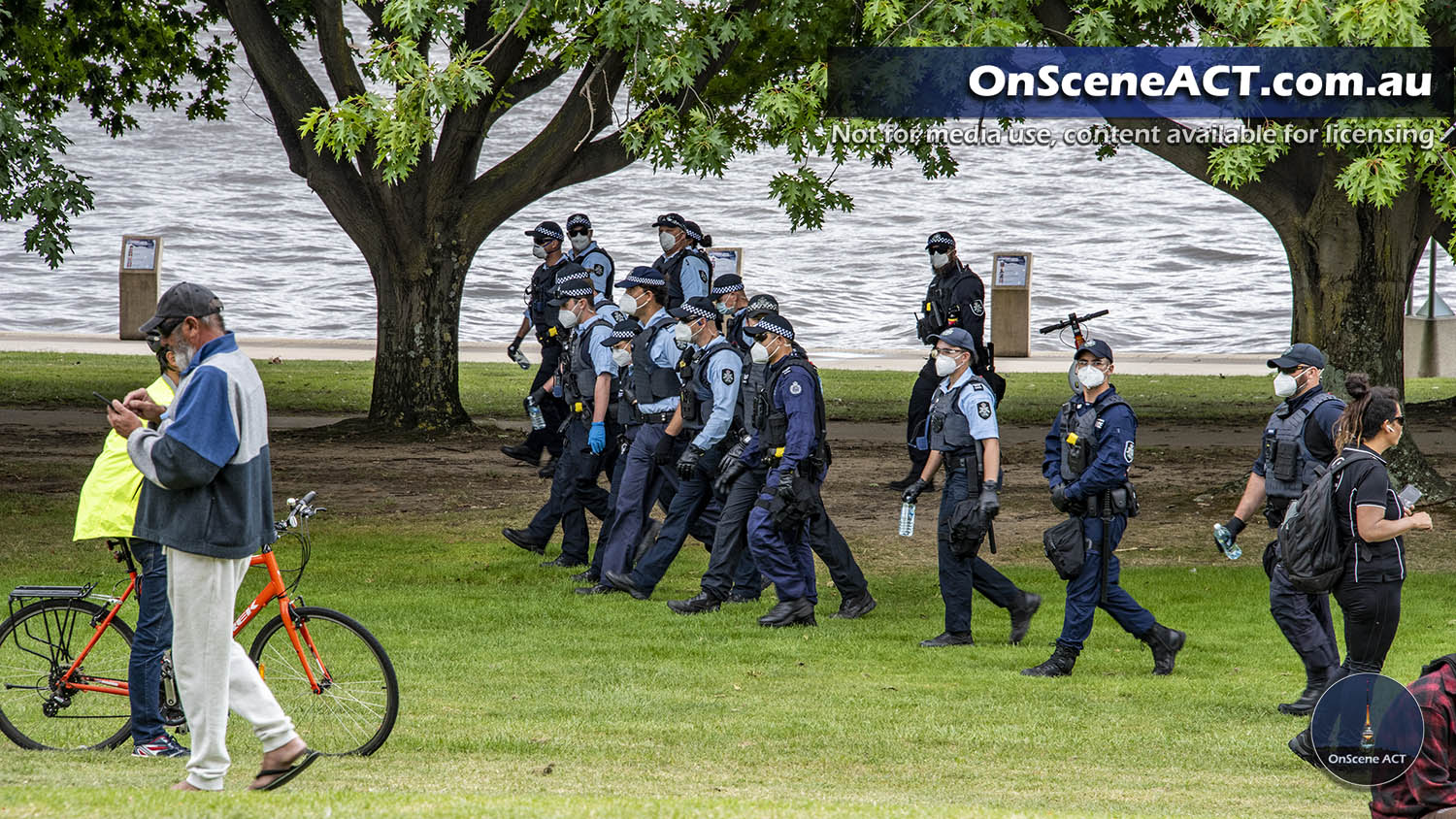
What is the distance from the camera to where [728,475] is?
31.2 feet

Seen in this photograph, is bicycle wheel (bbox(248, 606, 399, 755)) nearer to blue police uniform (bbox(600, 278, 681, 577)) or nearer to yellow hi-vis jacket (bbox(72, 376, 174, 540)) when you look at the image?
yellow hi-vis jacket (bbox(72, 376, 174, 540))

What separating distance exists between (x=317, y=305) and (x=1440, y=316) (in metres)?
33.2

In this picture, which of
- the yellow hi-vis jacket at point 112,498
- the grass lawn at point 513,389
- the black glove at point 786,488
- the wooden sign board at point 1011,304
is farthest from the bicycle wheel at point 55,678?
the wooden sign board at point 1011,304

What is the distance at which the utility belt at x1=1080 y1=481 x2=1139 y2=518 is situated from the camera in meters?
8.12

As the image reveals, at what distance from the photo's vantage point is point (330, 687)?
6.40 metres

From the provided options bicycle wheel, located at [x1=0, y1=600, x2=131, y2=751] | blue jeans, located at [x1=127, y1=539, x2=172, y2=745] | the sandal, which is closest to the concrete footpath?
bicycle wheel, located at [x1=0, y1=600, x2=131, y2=751]

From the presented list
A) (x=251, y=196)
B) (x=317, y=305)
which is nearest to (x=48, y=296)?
(x=317, y=305)

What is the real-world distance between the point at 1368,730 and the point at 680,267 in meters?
8.28

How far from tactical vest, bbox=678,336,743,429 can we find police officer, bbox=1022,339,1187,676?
2213 millimetres

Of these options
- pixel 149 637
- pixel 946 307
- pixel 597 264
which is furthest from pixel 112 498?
pixel 946 307

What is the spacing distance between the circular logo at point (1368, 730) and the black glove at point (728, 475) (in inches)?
186

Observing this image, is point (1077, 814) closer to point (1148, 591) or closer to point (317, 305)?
point (1148, 591)

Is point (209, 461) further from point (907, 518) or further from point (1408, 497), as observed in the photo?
point (907, 518)

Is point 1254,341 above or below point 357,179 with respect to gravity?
below
